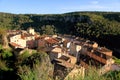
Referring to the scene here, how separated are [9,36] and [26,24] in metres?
54.6

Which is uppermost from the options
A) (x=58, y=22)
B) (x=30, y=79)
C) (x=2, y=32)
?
(x=30, y=79)

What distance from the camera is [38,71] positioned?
1006cm

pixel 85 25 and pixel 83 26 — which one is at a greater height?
pixel 85 25

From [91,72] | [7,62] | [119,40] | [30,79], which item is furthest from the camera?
[119,40]

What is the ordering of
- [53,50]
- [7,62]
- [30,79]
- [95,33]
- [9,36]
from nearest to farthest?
[30,79]
[7,62]
[53,50]
[9,36]
[95,33]

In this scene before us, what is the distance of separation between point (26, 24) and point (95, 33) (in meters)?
33.3

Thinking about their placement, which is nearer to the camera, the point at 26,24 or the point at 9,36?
the point at 9,36

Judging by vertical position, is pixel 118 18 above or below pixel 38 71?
below

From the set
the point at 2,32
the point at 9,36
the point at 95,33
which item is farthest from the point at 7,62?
the point at 95,33

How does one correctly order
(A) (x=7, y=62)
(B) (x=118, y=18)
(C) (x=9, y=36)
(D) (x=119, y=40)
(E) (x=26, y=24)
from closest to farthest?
(A) (x=7, y=62), (C) (x=9, y=36), (D) (x=119, y=40), (B) (x=118, y=18), (E) (x=26, y=24)

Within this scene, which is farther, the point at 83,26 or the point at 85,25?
the point at 85,25

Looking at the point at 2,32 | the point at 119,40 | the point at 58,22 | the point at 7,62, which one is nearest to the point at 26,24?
the point at 58,22

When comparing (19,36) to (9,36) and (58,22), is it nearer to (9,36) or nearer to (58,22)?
(9,36)

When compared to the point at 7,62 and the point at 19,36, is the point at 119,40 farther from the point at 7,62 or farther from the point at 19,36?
the point at 7,62
